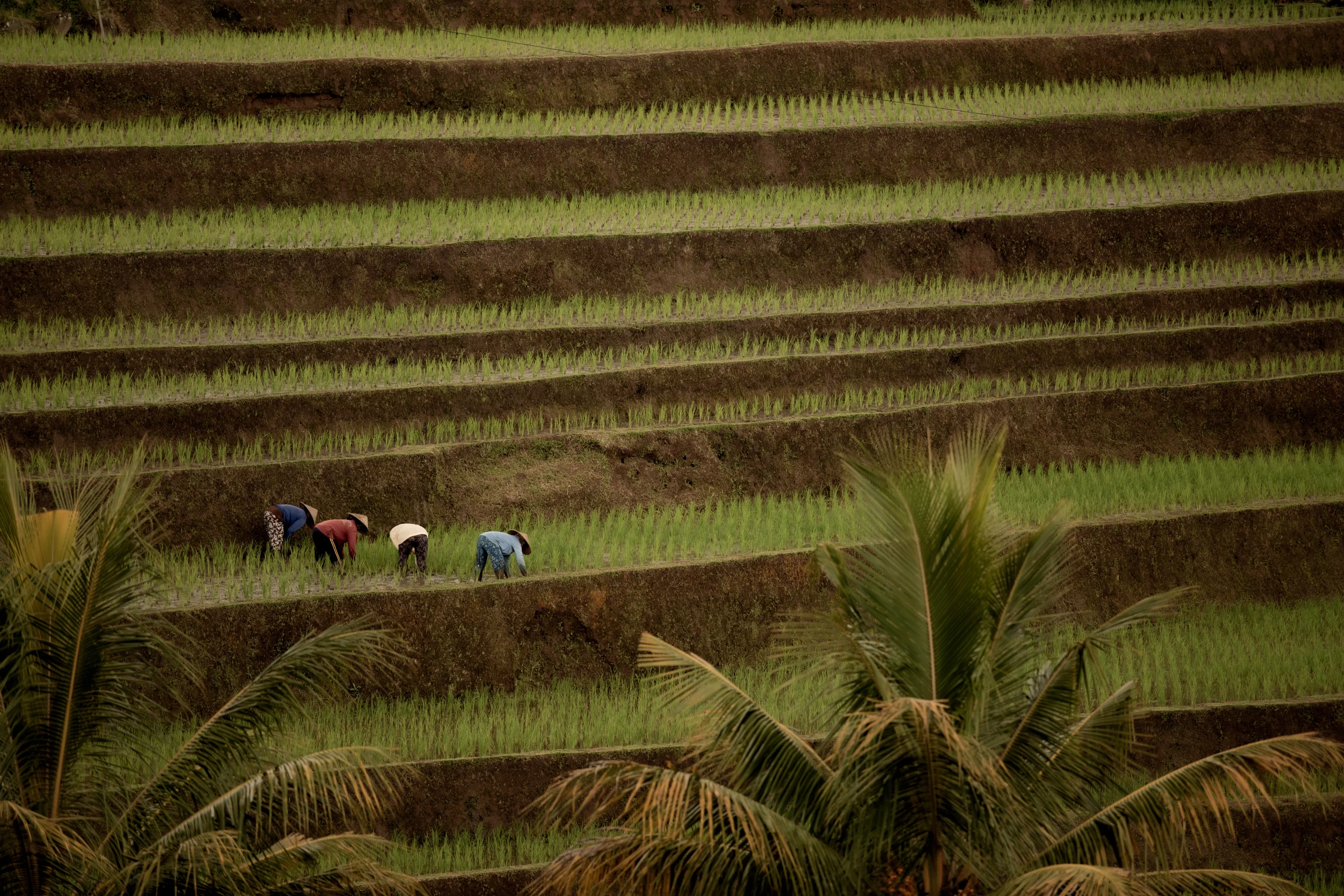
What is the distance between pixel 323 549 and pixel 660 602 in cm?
196

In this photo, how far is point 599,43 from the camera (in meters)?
15.3

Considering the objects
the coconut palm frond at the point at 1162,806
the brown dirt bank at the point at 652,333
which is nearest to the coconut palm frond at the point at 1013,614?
the coconut palm frond at the point at 1162,806

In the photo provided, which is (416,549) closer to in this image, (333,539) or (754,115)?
(333,539)

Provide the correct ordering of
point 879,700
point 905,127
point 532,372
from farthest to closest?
1. point 905,127
2. point 532,372
3. point 879,700

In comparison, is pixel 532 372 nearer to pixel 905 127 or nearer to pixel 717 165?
pixel 717 165

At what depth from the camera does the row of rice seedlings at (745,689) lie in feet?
27.6

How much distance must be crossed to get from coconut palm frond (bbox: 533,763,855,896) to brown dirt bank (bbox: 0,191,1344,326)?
694cm

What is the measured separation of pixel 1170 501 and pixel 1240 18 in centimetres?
830

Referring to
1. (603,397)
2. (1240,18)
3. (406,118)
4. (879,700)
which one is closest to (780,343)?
(603,397)

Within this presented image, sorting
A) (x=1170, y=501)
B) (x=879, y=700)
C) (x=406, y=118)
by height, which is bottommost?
(x=1170, y=501)

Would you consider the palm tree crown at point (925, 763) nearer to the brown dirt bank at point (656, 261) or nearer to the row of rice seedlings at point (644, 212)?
the brown dirt bank at point (656, 261)

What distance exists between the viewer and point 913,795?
220 inches

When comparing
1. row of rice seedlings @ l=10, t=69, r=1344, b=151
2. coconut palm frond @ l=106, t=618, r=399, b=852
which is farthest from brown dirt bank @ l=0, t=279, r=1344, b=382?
coconut palm frond @ l=106, t=618, r=399, b=852

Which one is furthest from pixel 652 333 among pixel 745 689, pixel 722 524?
pixel 745 689
